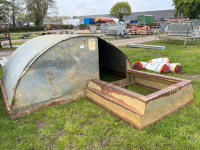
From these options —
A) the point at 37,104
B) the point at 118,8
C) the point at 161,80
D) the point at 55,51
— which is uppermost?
the point at 118,8

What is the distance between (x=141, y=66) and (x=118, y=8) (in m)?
74.5

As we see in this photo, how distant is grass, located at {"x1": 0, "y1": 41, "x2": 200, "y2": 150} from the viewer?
8.45 ft

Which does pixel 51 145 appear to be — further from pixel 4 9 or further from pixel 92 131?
pixel 4 9

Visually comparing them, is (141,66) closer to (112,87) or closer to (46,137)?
(112,87)

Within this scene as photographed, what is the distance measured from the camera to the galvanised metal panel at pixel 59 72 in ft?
11.1

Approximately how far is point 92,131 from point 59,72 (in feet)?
5.22

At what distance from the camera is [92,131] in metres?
2.87

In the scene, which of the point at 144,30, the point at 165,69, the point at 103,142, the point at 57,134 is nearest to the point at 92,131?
the point at 103,142

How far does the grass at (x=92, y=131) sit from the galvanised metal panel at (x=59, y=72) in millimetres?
412

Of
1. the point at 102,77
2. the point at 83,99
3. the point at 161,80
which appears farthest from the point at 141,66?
the point at 83,99

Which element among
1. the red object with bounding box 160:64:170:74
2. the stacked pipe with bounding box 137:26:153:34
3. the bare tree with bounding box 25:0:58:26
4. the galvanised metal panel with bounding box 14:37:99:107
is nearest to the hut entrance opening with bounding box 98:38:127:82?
the galvanised metal panel with bounding box 14:37:99:107

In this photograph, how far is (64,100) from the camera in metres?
3.92

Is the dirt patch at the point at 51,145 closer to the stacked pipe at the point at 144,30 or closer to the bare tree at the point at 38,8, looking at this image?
the stacked pipe at the point at 144,30

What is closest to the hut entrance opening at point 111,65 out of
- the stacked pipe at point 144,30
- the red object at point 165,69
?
the red object at point 165,69
